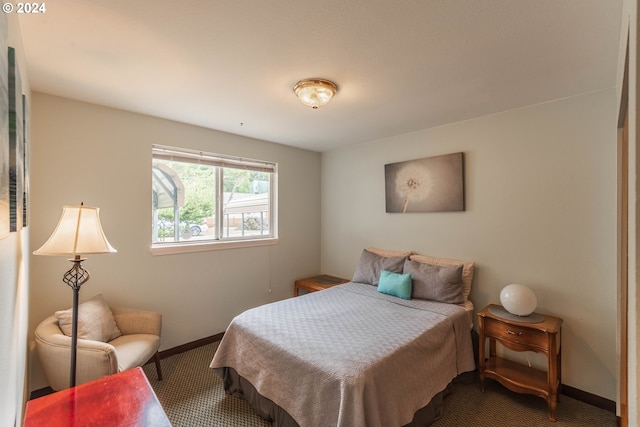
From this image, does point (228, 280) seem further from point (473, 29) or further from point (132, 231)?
point (473, 29)

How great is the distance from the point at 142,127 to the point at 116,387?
224 centimetres

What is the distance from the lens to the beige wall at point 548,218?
6.99ft

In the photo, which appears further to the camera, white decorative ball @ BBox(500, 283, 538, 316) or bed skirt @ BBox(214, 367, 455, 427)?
white decorative ball @ BBox(500, 283, 538, 316)

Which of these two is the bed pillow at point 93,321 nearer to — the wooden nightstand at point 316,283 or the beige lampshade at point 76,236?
the beige lampshade at point 76,236

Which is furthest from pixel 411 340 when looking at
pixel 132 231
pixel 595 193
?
pixel 132 231

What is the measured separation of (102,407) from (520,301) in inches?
105

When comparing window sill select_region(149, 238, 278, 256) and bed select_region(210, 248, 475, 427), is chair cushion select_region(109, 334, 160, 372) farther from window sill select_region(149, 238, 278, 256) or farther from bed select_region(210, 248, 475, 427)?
window sill select_region(149, 238, 278, 256)

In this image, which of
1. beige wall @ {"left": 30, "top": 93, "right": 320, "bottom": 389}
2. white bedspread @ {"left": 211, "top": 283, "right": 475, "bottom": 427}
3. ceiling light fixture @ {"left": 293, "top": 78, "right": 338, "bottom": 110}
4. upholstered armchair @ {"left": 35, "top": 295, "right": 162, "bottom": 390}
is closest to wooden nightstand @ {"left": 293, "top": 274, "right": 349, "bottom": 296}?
beige wall @ {"left": 30, "top": 93, "right": 320, "bottom": 389}

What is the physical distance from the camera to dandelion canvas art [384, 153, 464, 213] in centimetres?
288

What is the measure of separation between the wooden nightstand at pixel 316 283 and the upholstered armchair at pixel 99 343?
1.70m

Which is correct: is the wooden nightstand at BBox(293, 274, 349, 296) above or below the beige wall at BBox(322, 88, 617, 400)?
below

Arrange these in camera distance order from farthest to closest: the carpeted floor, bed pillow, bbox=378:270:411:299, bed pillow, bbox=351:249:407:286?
1. bed pillow, bbox=351:249:407:286
2. bed pillow, bbox=378:270:411:299
3. the carpeted floor

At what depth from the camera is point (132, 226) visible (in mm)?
2646

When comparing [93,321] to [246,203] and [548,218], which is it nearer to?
[246,203]
